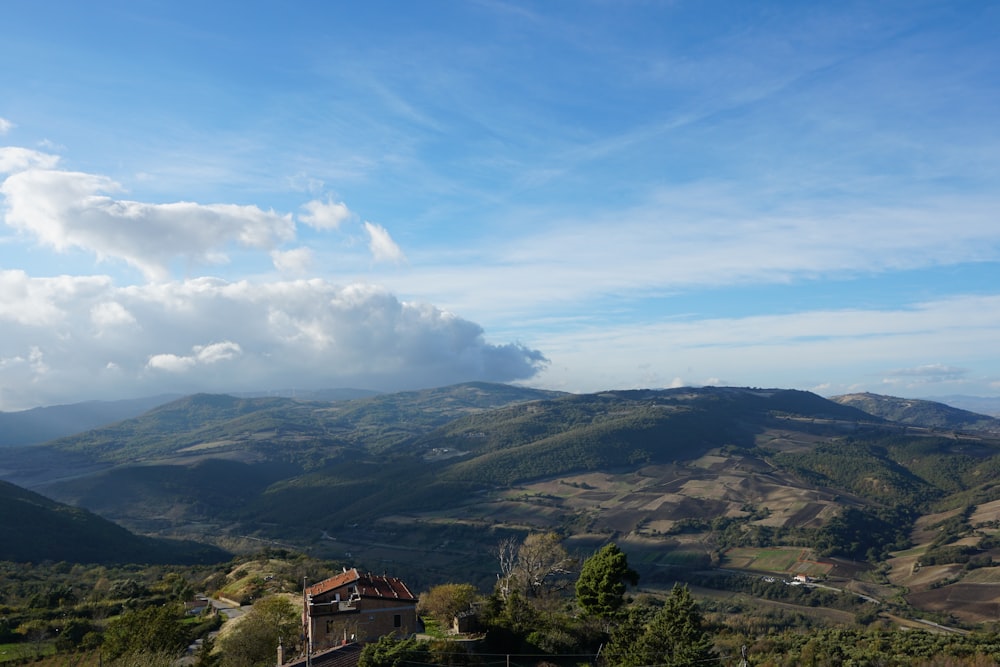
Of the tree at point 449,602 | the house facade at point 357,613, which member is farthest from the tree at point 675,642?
the house facade at point 357,613

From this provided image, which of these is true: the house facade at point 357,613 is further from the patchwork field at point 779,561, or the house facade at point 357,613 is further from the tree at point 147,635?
the patchwork field at point 779,561

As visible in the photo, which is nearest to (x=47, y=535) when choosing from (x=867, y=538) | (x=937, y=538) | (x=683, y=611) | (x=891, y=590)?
(x=683, y=611)

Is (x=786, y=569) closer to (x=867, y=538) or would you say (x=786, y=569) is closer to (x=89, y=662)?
(x=867, y=538)

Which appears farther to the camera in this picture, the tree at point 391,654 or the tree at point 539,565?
the tree at point 539,565

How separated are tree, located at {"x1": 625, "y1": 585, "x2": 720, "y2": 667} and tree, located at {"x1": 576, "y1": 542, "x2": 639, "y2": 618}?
4.22 metres

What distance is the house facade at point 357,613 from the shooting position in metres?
44.7

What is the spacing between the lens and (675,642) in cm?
4262

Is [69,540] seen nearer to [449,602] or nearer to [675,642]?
[449,602]

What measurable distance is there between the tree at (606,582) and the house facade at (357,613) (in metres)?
13.3

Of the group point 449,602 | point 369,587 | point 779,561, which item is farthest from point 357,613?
point 779,561

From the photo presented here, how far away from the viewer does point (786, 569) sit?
150500 millimetres

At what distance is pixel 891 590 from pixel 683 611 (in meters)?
116

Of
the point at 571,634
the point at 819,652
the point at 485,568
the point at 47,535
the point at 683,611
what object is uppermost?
the point at 683,611

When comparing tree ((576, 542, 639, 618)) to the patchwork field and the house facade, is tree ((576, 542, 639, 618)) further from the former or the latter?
the patchwork field
